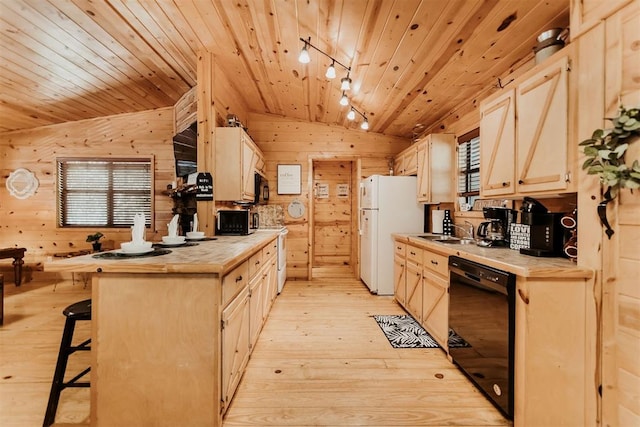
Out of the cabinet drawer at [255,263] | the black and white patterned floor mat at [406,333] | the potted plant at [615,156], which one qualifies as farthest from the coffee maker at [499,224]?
the cabinet drawer at [255,263]

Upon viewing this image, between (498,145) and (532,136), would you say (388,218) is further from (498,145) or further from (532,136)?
(532,136)

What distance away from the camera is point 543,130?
1.75 metres

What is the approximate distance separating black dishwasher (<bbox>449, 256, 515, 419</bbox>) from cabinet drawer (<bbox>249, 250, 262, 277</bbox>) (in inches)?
63.3

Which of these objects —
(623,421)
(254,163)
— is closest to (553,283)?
(623,421)

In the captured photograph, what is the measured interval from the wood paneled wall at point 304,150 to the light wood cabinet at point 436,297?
255 centimetres

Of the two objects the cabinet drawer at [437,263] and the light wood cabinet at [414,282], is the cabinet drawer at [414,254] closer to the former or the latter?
the light wood cabinet at [414,282]

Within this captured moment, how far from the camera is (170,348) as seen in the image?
148cm

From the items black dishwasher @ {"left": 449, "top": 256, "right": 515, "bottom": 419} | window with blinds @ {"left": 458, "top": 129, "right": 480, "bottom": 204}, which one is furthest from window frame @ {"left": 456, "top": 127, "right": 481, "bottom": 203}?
black dishwasher @ {"left": 449, "top": 256, "right": 515, "bottom": 419}

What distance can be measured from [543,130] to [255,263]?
2.29 meters

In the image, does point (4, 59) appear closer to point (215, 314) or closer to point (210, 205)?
point (210, 205)

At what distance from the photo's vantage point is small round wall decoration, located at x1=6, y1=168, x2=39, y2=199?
184 inches

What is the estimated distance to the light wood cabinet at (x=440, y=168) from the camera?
142 inches

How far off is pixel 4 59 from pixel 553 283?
5088mm

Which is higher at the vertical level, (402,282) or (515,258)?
(515,258)
